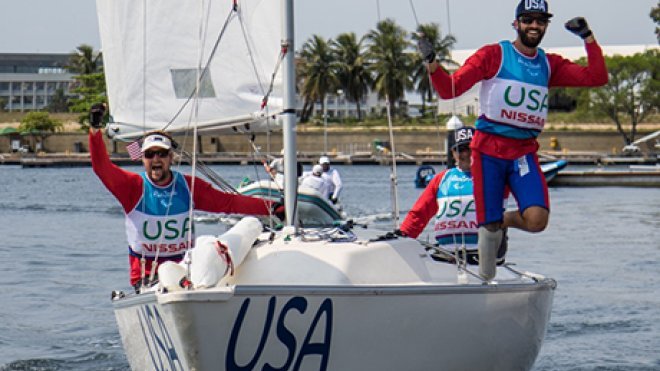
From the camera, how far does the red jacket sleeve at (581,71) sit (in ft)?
30.2

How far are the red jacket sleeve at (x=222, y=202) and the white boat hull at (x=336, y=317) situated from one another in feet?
3.45

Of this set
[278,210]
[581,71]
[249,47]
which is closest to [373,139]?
[249,47]

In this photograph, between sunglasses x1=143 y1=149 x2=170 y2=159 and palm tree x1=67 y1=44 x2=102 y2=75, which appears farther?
palm tree x1=67 y1=44 x2=102 y2=75

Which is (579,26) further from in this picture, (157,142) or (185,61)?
(185,61)

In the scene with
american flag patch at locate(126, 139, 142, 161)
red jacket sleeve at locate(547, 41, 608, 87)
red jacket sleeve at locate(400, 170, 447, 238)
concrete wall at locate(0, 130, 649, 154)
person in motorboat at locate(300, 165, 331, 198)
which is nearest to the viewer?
red jacket sleeve at locate(547, 41, 608, 87)

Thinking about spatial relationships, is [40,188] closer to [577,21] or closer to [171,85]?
[171,85]

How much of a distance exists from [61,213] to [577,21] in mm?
35071

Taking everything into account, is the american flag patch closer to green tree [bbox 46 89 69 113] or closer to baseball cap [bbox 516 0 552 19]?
baseball cap [bbox 516 0 552 19]

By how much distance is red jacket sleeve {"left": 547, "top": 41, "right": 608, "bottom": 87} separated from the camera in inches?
362

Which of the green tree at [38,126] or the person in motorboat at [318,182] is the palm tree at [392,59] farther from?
the person in motorboat at [318,182]

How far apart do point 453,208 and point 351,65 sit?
10612 cm

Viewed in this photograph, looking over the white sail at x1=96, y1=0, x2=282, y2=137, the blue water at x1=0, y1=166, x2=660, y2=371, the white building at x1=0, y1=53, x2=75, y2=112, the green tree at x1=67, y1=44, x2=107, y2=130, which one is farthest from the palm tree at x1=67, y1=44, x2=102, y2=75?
the white sail at x1=96, y1=0, x2=282, y2=137

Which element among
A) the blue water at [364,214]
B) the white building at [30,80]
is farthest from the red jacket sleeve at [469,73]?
the white building at [30,80]

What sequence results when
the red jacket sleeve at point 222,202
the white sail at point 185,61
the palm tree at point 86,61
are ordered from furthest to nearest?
the palm tree at point 86,61 < the white sail at point 185,61 < the red jacket sleeve at point 222,202
